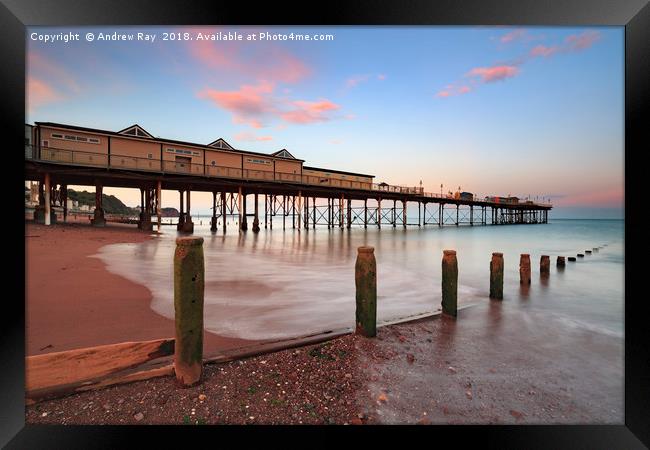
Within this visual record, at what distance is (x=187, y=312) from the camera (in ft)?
10.3

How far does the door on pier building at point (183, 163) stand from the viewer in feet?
85.4

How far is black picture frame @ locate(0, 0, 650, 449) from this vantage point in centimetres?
321

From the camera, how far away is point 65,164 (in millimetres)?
20328

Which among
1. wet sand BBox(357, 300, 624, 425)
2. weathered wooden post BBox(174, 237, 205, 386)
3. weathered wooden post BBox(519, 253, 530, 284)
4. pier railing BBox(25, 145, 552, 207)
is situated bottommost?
wet sand BBox(357, 300, 624, 425)

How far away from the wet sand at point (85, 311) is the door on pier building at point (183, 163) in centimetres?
1734

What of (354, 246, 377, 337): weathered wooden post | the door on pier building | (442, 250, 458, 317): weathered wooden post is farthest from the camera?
the door on pier building

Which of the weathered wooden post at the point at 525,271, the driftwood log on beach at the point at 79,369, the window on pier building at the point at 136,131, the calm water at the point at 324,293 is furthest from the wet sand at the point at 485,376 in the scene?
the window on pier building at the point at 136,131

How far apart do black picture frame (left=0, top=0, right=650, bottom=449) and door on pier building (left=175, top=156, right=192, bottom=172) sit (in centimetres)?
2428

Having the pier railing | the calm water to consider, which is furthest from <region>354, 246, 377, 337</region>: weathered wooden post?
the pier railing

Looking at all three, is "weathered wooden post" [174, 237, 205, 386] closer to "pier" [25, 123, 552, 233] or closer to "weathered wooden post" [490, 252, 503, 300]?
"weathered wooden post" [490, 252, 503, 300]
